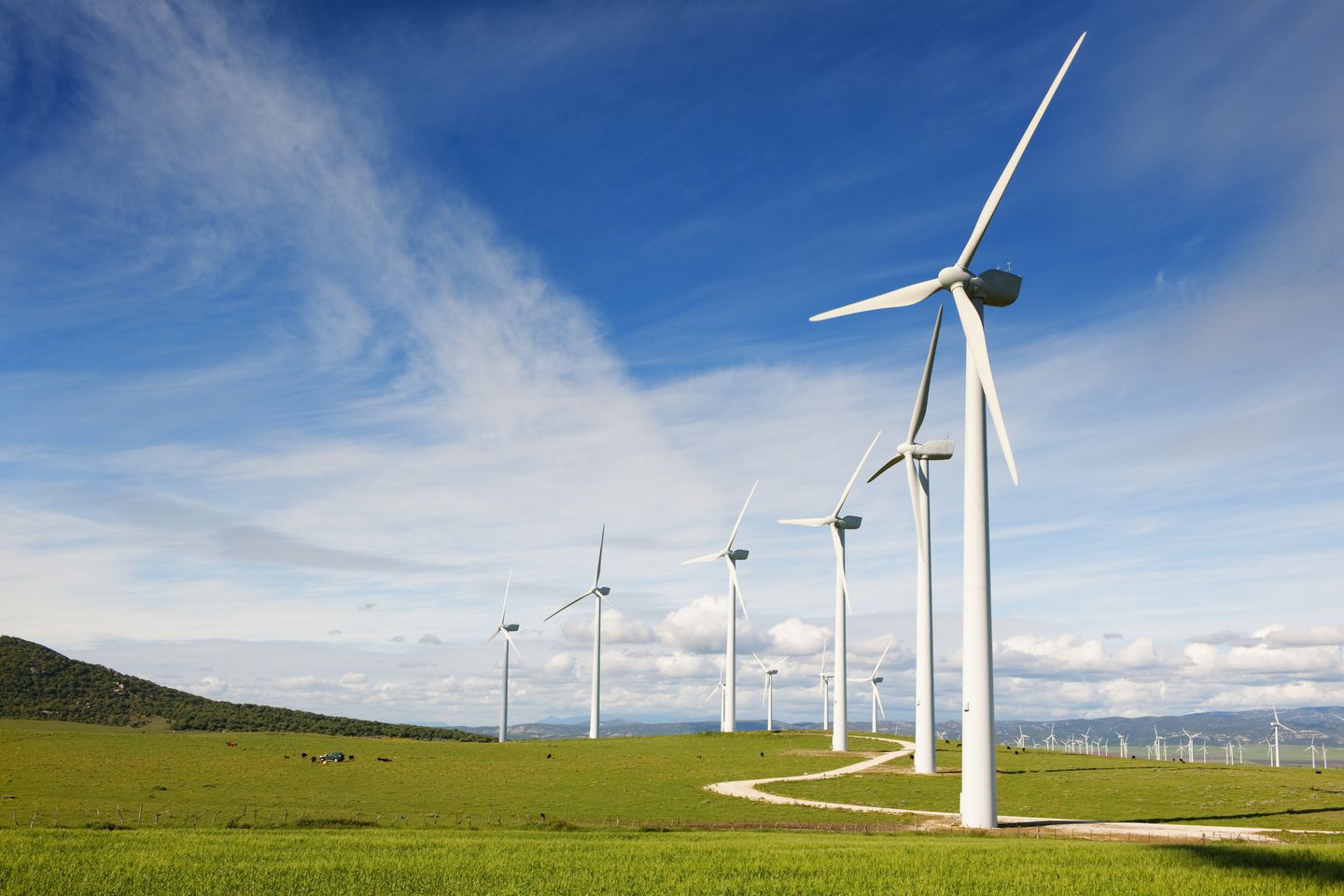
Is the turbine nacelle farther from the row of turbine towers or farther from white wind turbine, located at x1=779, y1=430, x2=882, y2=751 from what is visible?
white wind turbine, located at x1=779, y1=430, x2=882, y2=751

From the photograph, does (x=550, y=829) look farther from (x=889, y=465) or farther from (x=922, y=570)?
(x=889, y=465)

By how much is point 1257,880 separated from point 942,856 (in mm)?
9870

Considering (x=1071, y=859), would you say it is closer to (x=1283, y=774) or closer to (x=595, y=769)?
(x=595, y=769)

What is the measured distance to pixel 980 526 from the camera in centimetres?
5378

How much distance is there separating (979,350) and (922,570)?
32915 millimetres

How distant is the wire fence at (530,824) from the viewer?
50062mm

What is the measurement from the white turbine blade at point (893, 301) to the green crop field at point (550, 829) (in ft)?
98.2

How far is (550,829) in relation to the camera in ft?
176

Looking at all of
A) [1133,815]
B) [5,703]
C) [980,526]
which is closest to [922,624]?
[1133,815]

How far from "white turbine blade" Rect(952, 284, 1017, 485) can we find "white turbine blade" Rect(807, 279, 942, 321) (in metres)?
2.55

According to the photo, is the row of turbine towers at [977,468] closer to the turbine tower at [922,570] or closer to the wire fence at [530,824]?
the wire fence at [530,824]

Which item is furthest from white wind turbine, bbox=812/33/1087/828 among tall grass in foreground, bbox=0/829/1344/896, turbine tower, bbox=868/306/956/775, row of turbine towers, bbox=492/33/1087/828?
turbine tower, bbox=868/306/956/775

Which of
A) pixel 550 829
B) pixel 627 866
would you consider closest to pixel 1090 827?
pixel 550 829

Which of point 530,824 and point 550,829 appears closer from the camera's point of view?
point 550,829
